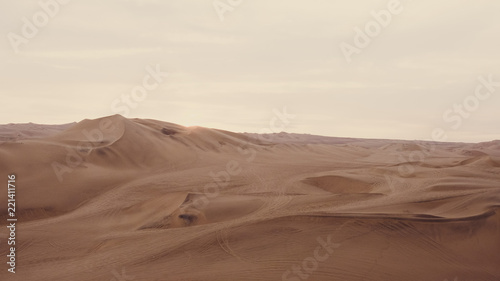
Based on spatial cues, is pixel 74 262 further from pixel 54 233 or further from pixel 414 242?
pixel 414 242

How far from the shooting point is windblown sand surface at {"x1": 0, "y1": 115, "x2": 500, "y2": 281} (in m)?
4.54

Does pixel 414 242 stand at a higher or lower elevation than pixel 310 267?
higher

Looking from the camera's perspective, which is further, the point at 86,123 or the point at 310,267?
the point at 86,123

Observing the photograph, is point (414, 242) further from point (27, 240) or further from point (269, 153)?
point (269, 153)

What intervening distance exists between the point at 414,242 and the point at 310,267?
4.39ft

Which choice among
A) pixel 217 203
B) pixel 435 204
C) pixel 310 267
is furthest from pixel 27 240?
pixel 435 204

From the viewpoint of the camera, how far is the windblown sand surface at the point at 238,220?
4.54m

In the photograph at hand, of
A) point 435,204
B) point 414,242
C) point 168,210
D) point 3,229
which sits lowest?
point 3,229

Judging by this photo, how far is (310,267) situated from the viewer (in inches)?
174

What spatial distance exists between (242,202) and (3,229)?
3.60 meters

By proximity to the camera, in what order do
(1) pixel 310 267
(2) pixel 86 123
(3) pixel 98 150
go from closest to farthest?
(1) pixel 310 267
(3) pixel 98 150
(2) pixel 86 123

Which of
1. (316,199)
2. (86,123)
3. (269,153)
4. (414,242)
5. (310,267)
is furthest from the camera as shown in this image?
(269,153)

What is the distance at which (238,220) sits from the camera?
5.71 meters

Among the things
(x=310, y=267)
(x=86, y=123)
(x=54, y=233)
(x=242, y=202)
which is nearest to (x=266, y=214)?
(x=242, y=202)
